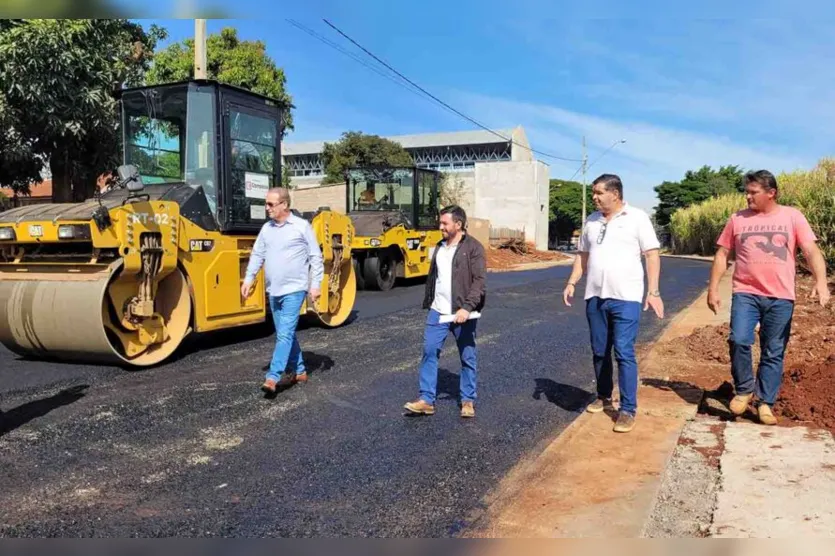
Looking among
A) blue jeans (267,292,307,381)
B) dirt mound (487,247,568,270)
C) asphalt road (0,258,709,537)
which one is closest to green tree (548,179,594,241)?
dirt mound (487,247,568,270)

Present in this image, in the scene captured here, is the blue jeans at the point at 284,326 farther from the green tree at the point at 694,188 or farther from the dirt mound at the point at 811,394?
the green tree at the point at 694,188

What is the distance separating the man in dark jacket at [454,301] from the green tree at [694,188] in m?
58.5

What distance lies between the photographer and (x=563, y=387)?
6.50 m

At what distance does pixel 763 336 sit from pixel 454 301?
229cm

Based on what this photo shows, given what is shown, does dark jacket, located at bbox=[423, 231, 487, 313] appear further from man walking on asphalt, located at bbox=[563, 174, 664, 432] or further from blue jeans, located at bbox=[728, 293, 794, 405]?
blue jeans, located at bbox=[728, 293, 794, 405]

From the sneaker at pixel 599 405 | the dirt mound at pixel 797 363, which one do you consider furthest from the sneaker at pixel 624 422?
the dirt mound at pixel 797 363

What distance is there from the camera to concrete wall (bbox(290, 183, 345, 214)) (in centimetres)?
3123

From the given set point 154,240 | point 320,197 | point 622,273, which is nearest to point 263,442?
point 622,273

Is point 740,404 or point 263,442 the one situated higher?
point 740,404

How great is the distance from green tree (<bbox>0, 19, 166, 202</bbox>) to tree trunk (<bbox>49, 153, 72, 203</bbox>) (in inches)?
0.8

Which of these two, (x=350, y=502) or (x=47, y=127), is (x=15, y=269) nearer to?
(x=350, y=502)

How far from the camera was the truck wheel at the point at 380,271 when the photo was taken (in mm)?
15172

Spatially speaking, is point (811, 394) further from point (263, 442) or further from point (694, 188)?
point (694, 188)

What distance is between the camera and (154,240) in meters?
6.88
